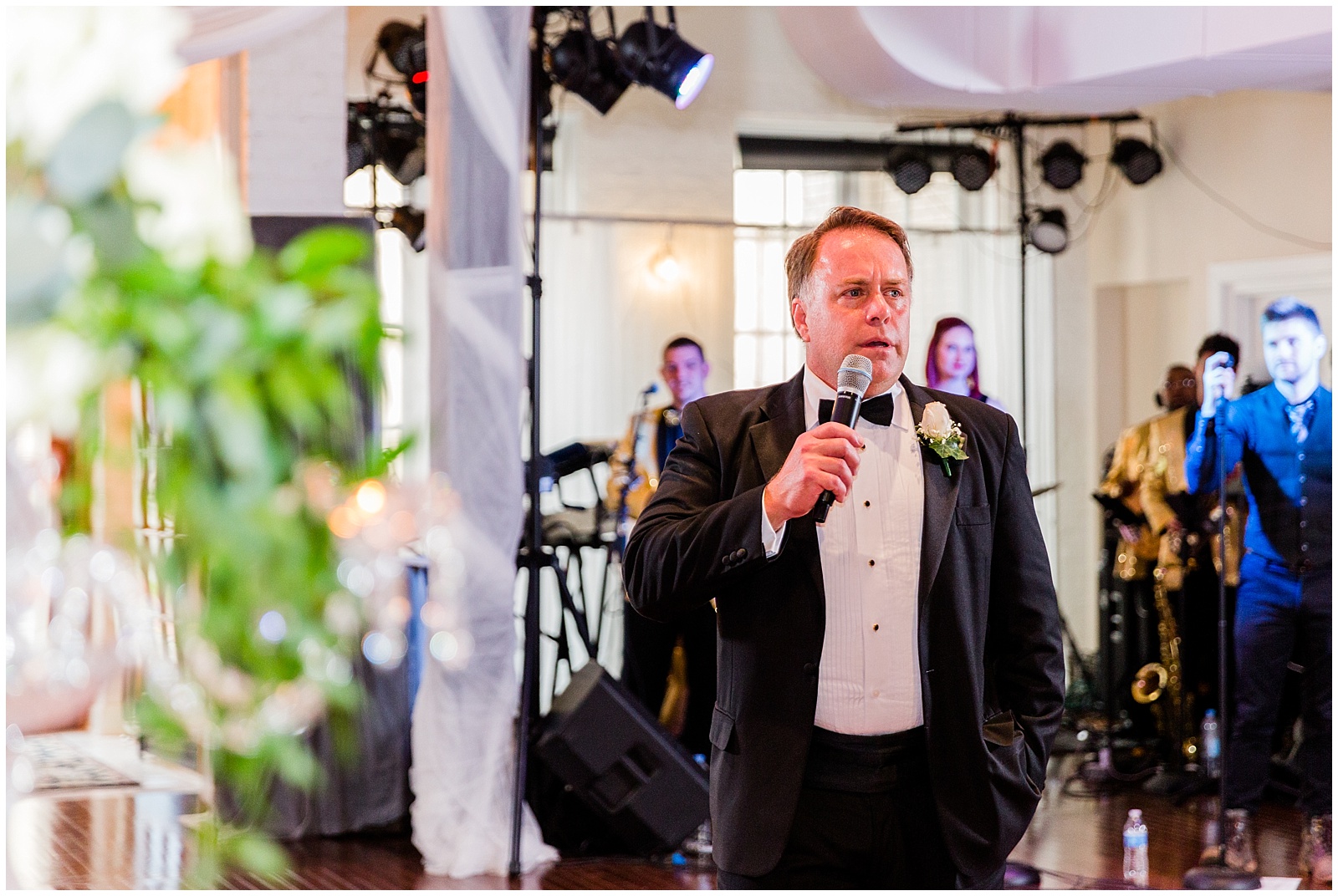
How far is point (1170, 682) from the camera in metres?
6.70

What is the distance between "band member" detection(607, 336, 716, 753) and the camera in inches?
237

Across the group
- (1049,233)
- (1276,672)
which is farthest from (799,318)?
(1049,233)

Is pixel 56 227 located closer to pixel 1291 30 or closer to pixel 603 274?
pixel 1291 30

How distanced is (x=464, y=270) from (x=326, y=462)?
14.1 feet

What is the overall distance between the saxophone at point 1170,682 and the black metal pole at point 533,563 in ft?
9.68

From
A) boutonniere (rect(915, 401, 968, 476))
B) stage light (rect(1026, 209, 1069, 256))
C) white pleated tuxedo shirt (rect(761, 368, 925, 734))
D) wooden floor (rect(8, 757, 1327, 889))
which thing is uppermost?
stage light (rect(1026, 209, 1069, 256))

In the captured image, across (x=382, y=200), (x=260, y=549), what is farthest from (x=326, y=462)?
(x=382, y=200)

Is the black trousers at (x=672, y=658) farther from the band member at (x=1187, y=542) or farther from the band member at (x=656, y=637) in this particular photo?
the band member at (x=1187, y=542)

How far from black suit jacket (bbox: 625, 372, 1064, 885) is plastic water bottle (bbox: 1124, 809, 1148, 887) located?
291 centimetres

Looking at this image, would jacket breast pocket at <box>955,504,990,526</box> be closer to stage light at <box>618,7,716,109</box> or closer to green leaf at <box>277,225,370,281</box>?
green leaf at <box>277,225,370,281</box>

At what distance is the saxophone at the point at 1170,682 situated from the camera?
6.64 metres

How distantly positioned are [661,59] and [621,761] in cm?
254

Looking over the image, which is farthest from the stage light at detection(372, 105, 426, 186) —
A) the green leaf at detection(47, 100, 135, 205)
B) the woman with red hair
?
the green leaf at detection(47, 100, 135, 205)

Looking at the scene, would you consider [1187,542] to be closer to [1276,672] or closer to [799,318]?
[1276,672]
